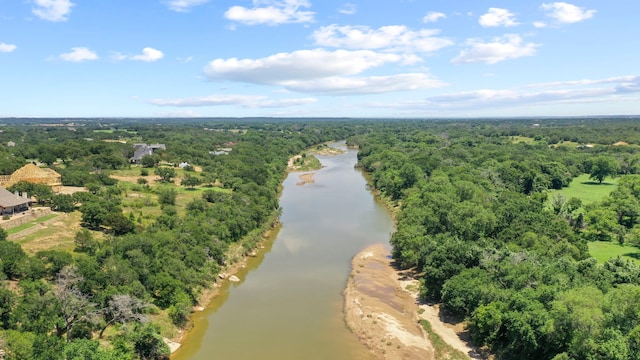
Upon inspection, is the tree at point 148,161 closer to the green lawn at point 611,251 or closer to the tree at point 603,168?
the green lawn at point 611,251

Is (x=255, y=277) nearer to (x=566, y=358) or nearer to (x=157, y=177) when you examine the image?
(x=566, y=358)

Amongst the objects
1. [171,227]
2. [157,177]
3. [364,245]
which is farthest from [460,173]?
[157,177]

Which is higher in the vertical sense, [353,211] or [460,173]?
[460,173]

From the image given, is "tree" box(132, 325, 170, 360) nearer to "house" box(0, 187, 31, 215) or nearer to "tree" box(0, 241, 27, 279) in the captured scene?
"tree" box(0, 241, 27, 279)

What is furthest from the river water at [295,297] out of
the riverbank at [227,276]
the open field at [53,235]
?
the open field at [53,235]

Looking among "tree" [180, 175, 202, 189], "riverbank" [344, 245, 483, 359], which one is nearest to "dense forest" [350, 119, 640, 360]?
"riverbank" [344, 245, 483, 359]

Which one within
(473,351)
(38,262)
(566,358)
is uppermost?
(38,262)
